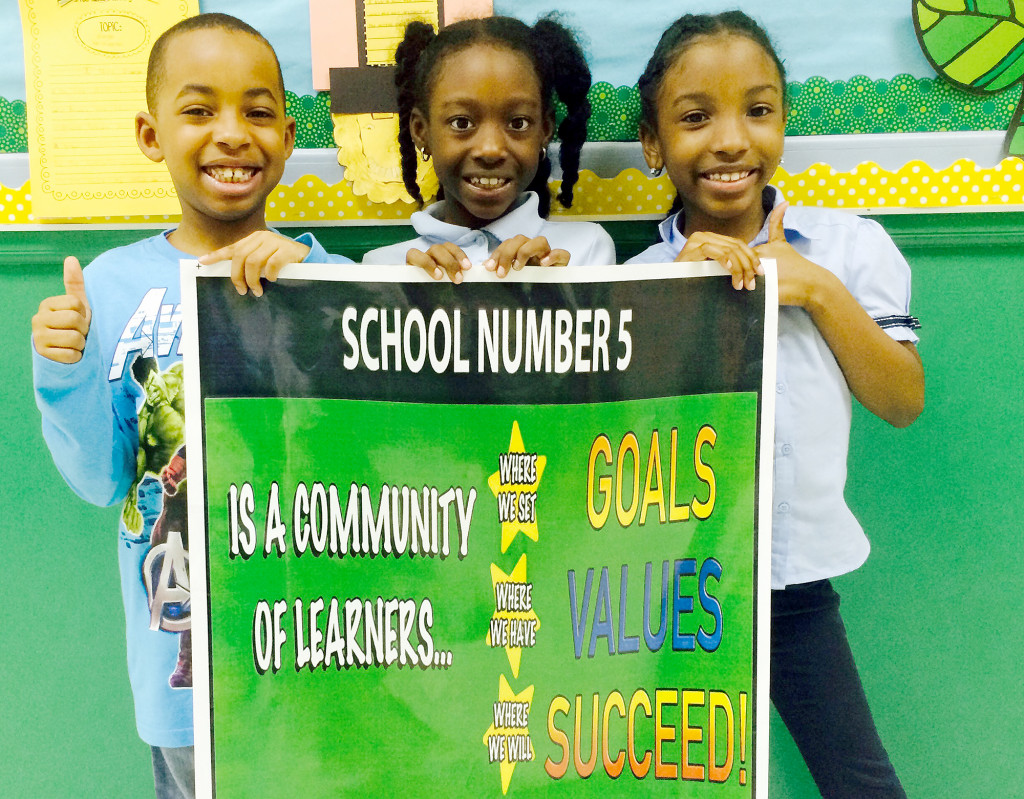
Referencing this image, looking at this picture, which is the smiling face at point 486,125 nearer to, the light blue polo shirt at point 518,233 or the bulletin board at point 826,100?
the light blue polo shirt at point 518,233

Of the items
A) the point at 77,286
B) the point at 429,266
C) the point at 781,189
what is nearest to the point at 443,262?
the point at 429,266

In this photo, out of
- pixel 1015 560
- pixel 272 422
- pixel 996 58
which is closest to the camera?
pixel 272 422

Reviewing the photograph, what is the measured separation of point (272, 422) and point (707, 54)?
625mm

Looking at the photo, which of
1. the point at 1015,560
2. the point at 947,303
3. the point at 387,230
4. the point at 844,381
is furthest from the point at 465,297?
the point at 1015,560

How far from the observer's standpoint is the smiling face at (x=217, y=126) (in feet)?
2.74

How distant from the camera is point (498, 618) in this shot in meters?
0.80

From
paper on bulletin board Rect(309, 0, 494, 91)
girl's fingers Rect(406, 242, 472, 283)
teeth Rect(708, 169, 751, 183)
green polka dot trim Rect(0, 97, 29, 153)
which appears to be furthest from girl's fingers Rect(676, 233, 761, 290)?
green polka dot trim Rect(0, 97, 29, 153)

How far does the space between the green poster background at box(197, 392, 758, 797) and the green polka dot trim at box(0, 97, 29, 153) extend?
0.59 meters

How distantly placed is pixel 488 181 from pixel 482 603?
0.48 m

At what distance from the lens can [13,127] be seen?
1047 millimetres

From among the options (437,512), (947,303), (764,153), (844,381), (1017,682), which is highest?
(764,153)

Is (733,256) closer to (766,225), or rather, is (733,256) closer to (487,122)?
(766,225)

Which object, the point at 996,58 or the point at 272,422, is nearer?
the point at 272,422

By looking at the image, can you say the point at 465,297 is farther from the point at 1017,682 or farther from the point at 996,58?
the point at 1017,682
